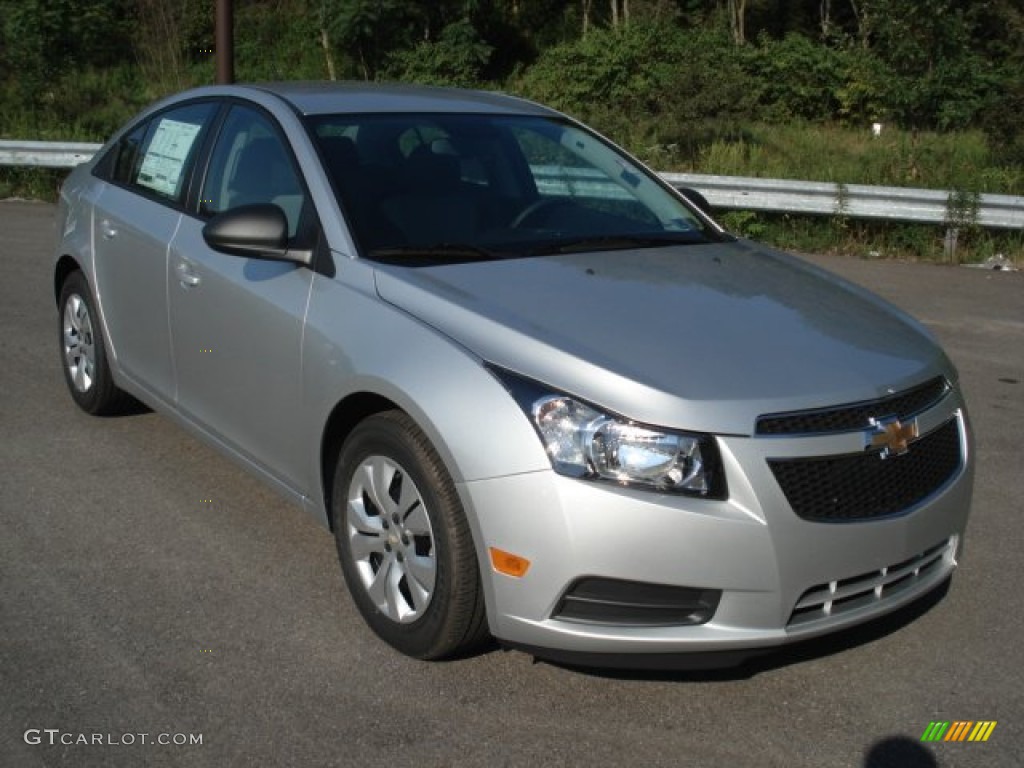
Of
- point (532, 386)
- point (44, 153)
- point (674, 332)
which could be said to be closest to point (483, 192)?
point (674, 332)

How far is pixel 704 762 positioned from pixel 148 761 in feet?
4.66

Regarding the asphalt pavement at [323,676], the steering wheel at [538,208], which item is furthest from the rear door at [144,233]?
the steering wheel at [538,208]

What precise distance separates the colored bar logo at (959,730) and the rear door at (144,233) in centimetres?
313

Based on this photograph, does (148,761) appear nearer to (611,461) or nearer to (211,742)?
(211,742)

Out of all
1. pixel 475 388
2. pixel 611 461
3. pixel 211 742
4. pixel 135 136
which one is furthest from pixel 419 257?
pixel 135 136

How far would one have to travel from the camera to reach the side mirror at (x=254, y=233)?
4.02m

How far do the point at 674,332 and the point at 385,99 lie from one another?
191cm

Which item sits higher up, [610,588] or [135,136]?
[135,136]

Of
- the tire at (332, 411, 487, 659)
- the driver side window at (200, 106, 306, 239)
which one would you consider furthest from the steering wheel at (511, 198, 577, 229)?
the tire at (332, 411, 487, 659)

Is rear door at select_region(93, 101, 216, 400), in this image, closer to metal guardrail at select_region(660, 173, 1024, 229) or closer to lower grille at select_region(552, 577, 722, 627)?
lower grille at select_region(552, 577, 722, 627)

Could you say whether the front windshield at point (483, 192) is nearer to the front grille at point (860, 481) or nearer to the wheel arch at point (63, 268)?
the front grille at point (860, 481)

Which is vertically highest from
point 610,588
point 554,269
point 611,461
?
point 554,269

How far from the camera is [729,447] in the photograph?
3145mm

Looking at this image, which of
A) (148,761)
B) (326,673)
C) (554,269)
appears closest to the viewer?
(148,761)
